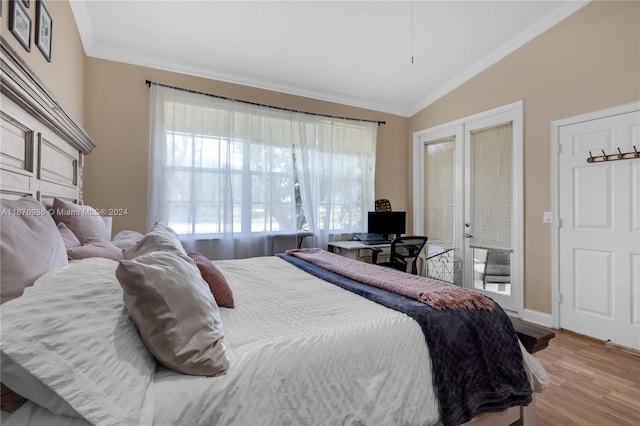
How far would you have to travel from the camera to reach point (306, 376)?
976 millimetres

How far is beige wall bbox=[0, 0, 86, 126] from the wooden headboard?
0.50 feet

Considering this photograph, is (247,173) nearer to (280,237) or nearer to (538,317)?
(280,237)

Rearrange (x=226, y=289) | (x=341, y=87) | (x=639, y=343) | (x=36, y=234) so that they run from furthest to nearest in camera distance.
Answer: (x=341, y=87) < (x=639, y=343) < (x=226, y=289) < (x=36, y=234)

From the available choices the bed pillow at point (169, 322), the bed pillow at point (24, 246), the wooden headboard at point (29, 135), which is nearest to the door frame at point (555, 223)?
the bed pillow at point (169, 322)

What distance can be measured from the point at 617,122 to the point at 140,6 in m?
4.21

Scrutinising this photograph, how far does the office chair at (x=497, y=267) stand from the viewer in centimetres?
352

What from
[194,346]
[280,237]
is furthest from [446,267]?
[194,346]

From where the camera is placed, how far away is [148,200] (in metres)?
3.24

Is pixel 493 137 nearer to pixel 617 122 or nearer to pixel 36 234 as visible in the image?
pixel 617 122

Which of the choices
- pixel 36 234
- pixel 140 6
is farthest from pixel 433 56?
pixel 36 234

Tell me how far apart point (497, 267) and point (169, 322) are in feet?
12.3

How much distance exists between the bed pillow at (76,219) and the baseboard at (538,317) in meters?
3.91

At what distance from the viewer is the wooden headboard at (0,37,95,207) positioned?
112 cm

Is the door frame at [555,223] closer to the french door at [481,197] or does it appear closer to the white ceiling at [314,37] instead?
the french door at [481,197]
